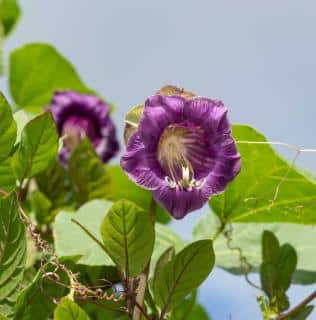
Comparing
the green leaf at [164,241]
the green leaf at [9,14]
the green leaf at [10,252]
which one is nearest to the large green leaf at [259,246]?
the green leaf at [164,241]

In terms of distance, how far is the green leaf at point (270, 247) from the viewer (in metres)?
1.09

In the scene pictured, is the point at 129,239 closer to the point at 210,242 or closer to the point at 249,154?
the point at 210,242

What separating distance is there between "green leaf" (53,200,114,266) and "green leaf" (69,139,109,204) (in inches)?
8.3

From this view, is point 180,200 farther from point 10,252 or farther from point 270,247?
point 270,247

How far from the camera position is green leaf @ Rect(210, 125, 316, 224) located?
970mm

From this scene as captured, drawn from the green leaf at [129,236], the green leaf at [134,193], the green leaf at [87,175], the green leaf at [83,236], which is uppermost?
the green leaf at [129,236]

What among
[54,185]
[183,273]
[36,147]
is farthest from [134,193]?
[183,273]

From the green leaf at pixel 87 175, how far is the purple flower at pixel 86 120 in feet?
0.99

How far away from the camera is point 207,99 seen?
86 centimetres

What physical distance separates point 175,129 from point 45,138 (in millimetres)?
142

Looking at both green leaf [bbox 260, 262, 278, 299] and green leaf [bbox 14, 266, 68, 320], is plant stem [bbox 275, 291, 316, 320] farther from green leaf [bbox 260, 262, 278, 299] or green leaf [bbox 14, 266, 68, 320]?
green leaf [bbox 14, 266, 68, 320]

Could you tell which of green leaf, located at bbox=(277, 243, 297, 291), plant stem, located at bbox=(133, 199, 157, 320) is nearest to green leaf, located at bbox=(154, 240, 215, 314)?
plant stem, located at bbox=(133, 199, 157, 320)

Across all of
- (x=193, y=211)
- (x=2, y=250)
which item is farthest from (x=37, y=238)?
(x=193, y=211)

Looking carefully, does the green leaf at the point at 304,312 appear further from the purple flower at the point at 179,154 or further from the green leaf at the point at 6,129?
the green leaf at the point at 6,129
